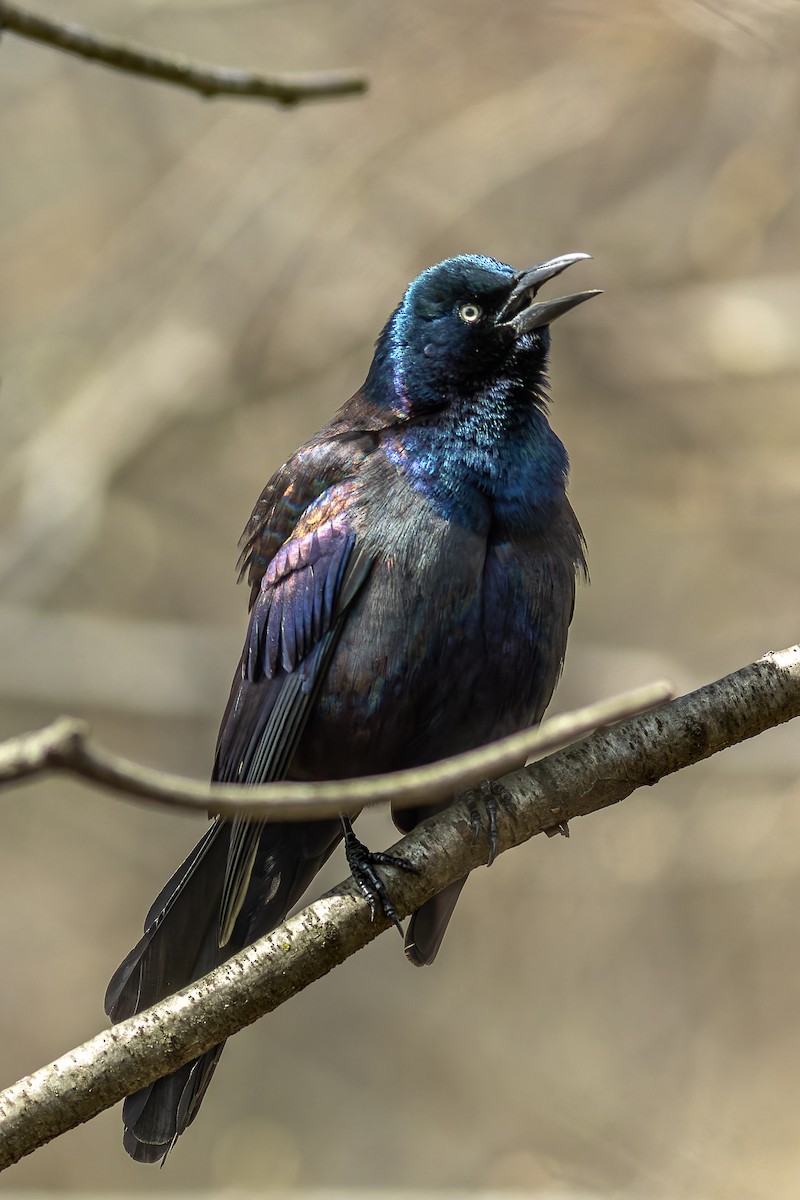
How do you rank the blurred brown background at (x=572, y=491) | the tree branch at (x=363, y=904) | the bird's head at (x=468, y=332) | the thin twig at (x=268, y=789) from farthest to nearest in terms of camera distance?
the blurred brown background at (x=572, y=491) → the bird's head at (x=468, y=332) → the tree branch at (x=363, y=904) → the thin twig at (x=268, y=789)

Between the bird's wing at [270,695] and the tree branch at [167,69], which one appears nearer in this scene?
the tree branch at [167,69]

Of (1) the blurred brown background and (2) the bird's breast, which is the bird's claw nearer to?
(2) the bird's breast

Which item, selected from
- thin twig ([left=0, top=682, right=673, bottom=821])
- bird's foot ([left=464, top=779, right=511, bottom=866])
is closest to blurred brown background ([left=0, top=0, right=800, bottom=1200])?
bird's foot ([left=464, top=779, right=511, bottom=866])

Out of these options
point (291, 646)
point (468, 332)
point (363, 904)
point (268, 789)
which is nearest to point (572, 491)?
point (468, 332)

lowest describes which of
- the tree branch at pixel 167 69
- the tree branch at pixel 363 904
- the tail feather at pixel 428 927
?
the tree branch at pixel 363 904

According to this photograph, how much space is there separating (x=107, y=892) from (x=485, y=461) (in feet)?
19.4

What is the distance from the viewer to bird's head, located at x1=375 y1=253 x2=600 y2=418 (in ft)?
12.6

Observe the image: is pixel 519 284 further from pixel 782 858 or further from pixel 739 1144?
pixel 739 1144

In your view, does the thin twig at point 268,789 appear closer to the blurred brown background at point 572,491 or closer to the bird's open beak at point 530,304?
the bird's open beak at point 530,304

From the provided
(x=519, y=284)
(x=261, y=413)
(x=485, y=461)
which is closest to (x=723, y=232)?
(x=261, y=413)

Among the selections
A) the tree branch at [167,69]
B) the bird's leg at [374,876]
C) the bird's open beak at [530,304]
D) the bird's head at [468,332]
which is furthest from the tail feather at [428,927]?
the tree branch at [167,69]

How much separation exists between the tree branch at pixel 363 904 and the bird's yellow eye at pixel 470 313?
4.68 ft

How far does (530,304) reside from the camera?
402 centimetres

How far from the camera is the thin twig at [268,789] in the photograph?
1585 millimetres
